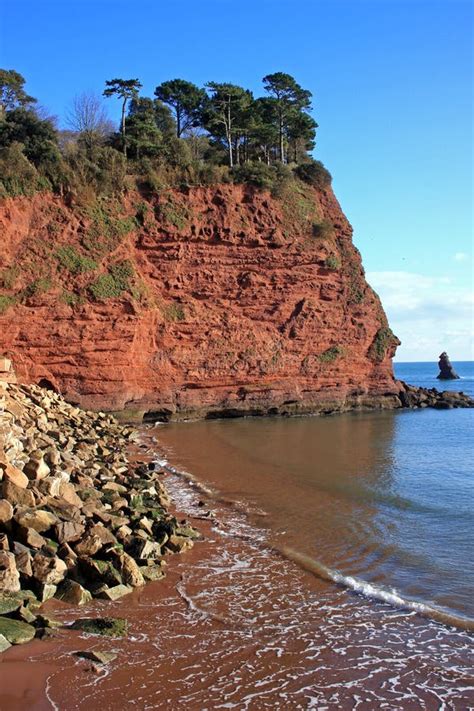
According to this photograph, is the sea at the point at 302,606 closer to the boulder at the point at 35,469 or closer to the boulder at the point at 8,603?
the boulder at the point at 8,603

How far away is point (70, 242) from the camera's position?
31.1 m

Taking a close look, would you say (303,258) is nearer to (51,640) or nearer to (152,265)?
(152,265)

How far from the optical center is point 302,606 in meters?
8.19

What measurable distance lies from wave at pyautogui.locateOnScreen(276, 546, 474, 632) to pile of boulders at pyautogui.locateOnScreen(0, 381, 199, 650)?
2.10 meters

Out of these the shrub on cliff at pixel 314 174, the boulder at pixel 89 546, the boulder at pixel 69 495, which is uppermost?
the shrub on cliff at pixel 314 174

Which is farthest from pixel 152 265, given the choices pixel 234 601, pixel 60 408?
pixel 234 601

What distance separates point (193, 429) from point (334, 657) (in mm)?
22706

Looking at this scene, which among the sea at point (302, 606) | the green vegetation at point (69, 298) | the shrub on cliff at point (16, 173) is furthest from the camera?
the shrub on cliff at point (16, 173)

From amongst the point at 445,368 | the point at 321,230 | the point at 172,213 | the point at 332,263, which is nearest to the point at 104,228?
the point at 172,213

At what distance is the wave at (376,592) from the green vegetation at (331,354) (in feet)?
92.6

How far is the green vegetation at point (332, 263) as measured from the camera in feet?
129

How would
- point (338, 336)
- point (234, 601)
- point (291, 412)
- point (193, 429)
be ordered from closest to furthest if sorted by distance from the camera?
point (234, 601) < point (193, 429) < point (291, 412) < point (338, 336)

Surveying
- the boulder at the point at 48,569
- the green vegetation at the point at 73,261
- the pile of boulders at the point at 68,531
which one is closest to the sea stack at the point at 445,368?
the green vegetation at the point at 73,261

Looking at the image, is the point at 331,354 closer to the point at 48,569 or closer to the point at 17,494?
the point at 17,494
